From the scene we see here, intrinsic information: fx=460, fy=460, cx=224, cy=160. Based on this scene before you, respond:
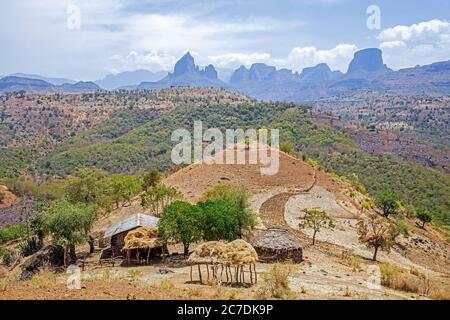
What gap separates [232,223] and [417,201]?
174 feet

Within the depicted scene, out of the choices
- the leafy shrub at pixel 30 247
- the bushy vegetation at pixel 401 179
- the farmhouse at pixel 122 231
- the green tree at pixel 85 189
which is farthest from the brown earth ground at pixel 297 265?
the bushy vegetation at pixel 401 179

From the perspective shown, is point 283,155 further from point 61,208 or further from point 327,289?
point 327,289

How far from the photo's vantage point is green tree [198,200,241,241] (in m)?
22.8

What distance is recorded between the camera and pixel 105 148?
110438mm

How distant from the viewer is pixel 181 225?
73.3ft

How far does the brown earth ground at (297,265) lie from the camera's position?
13.5m

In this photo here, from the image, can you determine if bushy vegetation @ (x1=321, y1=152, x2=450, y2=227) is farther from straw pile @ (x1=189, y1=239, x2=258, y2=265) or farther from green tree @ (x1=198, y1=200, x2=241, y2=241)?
straw pile @ (x1=189, y1=239, x2=258, y2=265)

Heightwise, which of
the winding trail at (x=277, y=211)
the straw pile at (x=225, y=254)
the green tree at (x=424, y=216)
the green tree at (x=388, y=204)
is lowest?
the green tree at (x=424, y=216)

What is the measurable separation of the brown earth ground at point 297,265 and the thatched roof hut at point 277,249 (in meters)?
0.81

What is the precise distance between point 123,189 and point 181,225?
1939 centimetres

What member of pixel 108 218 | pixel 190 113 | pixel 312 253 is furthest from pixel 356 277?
pixel 190 113

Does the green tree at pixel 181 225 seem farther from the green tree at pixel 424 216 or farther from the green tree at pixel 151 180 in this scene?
the green tree at pixel 424 216

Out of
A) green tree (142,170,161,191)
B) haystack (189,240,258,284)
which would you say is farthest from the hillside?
haystack (189,240,258,284)

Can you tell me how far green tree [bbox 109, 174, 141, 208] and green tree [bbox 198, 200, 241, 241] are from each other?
16890 mm
